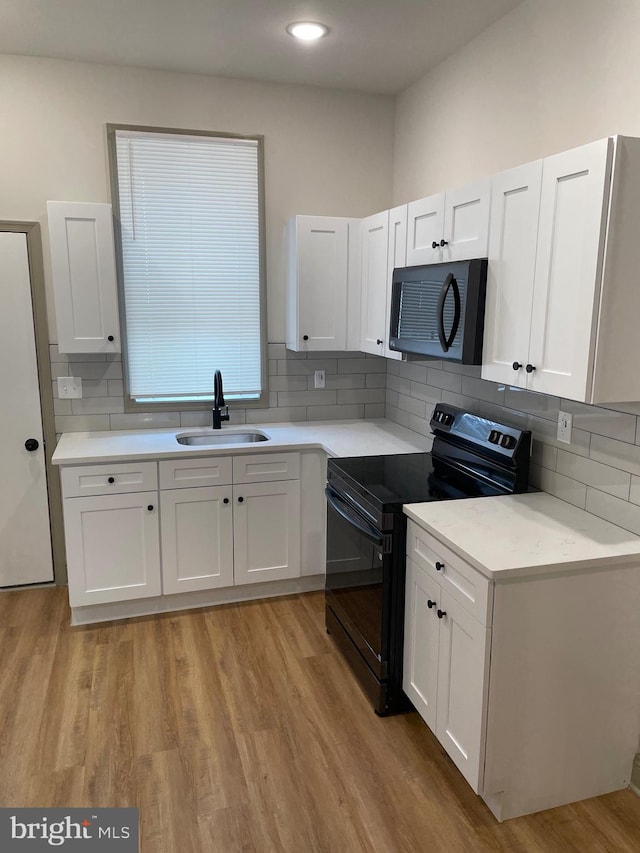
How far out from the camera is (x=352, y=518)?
263 centimetres

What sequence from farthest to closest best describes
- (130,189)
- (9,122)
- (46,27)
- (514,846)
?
(130,189)
(9,122)
(46,27)
(514,846)

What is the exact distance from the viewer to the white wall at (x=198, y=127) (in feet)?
10.6

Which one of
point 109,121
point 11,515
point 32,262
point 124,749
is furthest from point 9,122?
point 124,749

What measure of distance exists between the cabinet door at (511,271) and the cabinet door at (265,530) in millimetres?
1472

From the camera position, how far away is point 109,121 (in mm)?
3336

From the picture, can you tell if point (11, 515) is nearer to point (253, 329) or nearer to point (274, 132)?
point (253, 329)

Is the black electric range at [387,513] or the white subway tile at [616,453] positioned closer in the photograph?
the white subway tile at [616,453]

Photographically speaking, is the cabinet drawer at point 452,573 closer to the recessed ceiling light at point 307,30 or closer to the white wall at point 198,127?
the white wall at point 198,127

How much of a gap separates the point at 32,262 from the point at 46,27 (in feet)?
3.65

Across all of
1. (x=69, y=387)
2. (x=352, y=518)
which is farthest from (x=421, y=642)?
(x=69, y=387)

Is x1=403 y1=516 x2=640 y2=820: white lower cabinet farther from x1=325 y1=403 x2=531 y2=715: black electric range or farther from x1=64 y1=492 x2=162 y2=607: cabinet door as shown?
x1=64 y1=492 x2=162 y2=607: cabinet door

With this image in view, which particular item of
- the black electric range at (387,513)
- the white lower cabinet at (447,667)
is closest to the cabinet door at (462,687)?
the white lower cabinet at (447,667)

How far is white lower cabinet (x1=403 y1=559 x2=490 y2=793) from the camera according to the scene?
6.35 ft

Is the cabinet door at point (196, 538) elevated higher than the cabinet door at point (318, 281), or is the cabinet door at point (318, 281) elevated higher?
the cabinet door at point (318, 281)
